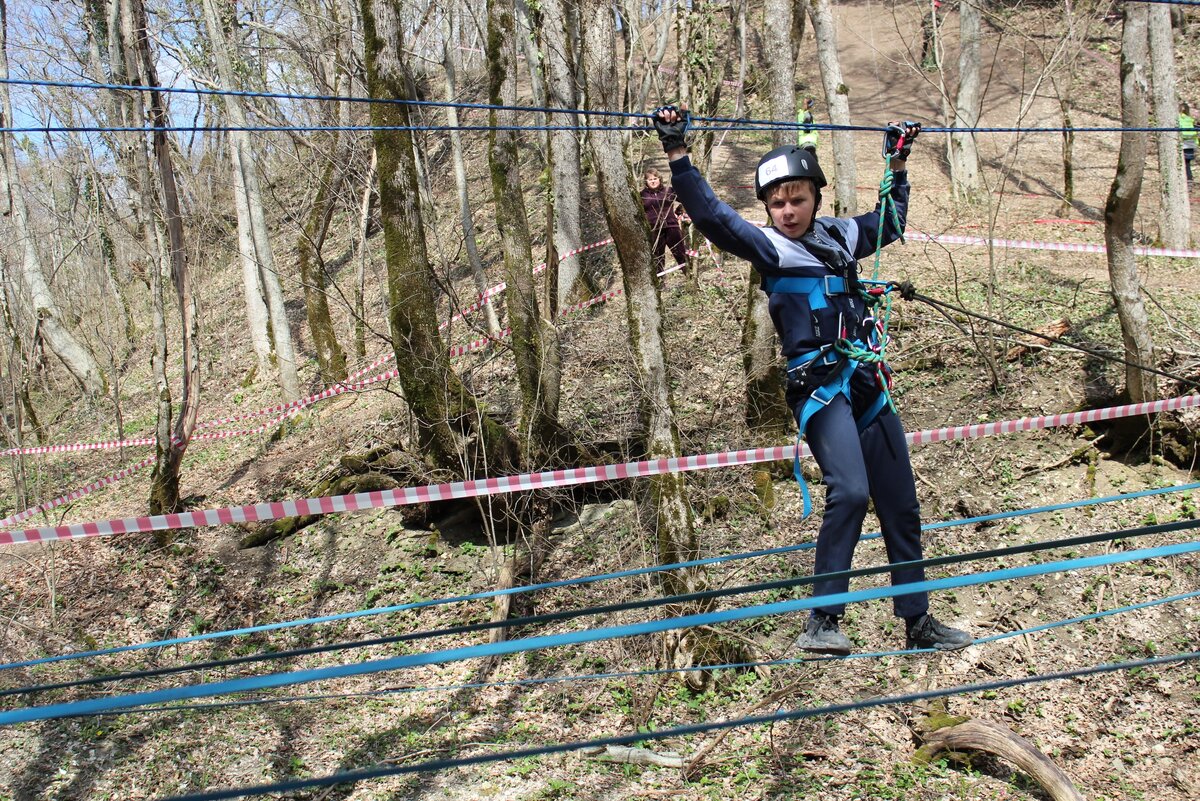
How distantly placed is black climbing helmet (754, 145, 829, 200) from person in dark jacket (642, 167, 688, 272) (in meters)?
7.73

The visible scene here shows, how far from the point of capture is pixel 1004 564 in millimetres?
8023

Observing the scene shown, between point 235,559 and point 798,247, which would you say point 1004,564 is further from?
point 235,559

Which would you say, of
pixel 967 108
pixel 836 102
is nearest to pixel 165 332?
pixel 836 102

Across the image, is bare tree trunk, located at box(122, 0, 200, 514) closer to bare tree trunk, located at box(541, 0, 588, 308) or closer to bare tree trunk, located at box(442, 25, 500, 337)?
bare tree trunk, located at box(442, 25, 500, 337)

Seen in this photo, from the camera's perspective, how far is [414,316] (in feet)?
29.5

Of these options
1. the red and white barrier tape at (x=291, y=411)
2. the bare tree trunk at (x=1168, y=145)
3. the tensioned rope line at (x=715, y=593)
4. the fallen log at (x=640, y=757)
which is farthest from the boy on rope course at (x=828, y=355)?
the bare tree trunk at (x=1168, y=145)

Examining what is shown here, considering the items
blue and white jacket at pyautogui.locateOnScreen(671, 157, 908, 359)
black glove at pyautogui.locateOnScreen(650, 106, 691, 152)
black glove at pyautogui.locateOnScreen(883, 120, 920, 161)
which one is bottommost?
blue and white jacket at pyautogui.locateOnScreen(671, 157, 908, 359)

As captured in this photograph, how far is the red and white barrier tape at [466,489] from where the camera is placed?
20.9ft

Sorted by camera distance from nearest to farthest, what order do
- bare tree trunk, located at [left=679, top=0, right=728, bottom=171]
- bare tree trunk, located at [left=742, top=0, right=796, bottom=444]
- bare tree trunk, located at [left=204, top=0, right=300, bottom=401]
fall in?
bare tree trunk, located at [left=742, top=0, right=796, bottom=444], bare tree trunk, located at [left=679, top=0, right=728, bottom=171], bare tree trunk, located at [left=204, top=0, right=300, bottom=401]

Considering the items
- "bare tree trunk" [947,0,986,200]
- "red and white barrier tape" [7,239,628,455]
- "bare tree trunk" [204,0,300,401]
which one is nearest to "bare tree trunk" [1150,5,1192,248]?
"bare tree trunk" [947,0,986,200]

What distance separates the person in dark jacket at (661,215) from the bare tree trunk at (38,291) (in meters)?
13.2

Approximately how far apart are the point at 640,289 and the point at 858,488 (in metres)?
3.72

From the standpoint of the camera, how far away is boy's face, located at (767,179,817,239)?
3.95 meters

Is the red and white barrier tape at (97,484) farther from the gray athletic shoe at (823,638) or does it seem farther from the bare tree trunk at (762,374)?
the gray athletic shoe at (823,638)
